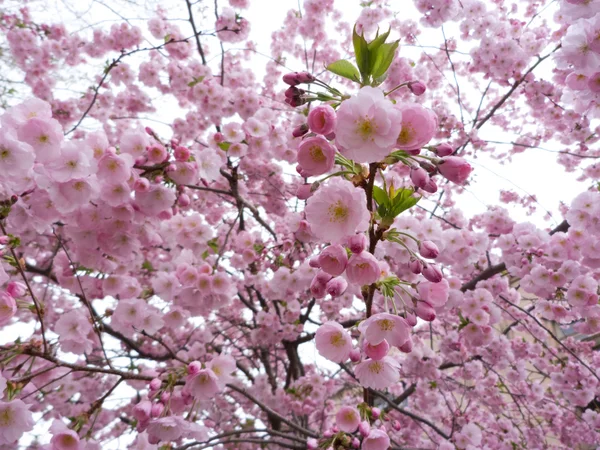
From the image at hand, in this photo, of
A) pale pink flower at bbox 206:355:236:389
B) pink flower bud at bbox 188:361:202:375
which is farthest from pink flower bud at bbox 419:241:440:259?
pale pink flower at bbox 206:355:236:389

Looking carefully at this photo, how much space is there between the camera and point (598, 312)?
270 cm

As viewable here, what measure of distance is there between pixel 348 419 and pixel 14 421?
53.9 inches

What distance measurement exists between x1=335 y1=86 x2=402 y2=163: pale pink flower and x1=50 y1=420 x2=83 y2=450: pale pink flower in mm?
1666

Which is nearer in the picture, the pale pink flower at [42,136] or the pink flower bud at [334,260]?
the pink flower bud at [334,260]

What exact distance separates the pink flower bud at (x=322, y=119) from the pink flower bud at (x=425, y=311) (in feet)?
2.07

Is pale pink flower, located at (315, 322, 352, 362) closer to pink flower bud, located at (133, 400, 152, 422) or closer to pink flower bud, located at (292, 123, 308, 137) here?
pink flower bud, located at (292, 123, 308, 137)

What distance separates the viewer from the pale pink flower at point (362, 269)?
1029mm

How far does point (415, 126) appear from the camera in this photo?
38.3 inches

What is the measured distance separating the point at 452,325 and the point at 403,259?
11.1 feet

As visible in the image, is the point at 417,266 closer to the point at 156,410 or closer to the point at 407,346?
the point at 407,346

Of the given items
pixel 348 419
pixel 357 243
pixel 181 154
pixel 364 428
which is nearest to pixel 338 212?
pixel 357 243

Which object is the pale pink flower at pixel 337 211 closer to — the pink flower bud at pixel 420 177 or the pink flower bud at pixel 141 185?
the pink flower bud at pixel 420 177

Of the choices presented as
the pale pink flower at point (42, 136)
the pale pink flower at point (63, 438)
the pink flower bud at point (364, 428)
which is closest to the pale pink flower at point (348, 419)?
the pink flower bud at point (364, 428)

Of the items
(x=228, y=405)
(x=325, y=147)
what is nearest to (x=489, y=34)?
(x=325, y=147)
